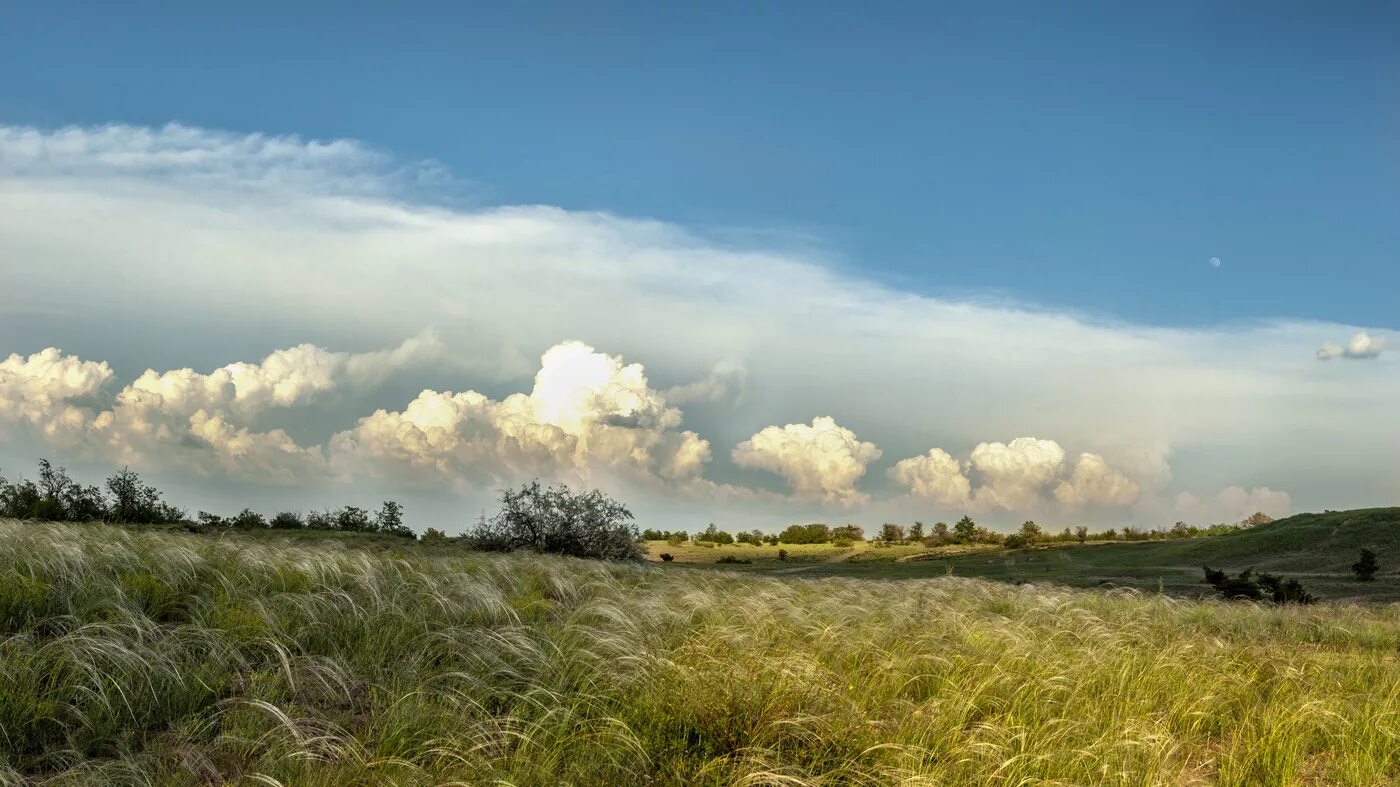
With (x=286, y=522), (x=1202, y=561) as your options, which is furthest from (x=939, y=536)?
(x=286, y=522)

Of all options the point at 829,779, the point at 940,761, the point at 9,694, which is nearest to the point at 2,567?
the point at 9,694

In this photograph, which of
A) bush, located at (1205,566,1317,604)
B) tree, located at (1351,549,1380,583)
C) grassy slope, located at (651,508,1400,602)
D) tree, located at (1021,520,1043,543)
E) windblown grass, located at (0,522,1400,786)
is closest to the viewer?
windblown grass, located at (0,522,1400,786)

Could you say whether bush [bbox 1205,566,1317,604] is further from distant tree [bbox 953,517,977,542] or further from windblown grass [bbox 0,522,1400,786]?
distant tree [bbox 953,517,977,542]

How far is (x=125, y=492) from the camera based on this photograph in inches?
934

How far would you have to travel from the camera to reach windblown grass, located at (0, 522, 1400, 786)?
5527 mm

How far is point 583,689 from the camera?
6.63 m

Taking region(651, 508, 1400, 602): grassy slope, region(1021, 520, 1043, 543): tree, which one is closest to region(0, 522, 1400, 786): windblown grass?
region(651, 508, 1400, 602): grassy slope

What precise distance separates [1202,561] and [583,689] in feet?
104

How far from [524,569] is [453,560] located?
1.40 meters

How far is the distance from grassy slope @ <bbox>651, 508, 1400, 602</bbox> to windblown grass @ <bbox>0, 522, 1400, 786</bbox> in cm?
1558

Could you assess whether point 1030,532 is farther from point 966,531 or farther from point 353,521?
point 353,521

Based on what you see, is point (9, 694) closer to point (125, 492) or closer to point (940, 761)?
point (940, 761)

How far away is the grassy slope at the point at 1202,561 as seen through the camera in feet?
81.8

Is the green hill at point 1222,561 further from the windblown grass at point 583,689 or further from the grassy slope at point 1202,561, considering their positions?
the windblown grass at point 583,689
